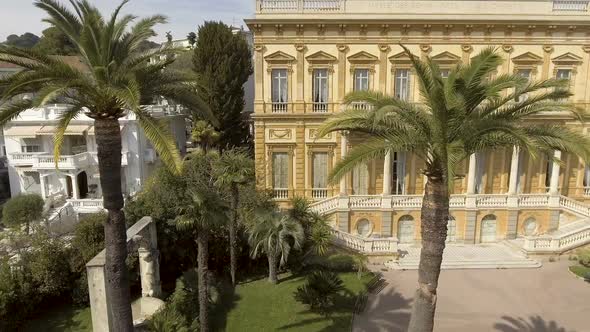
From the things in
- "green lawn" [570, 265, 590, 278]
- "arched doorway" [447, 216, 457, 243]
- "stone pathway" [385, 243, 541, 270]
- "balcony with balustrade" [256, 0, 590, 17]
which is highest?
"balcony with balustrade" [256, 0, 590, 17]

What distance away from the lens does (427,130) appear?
9586mm

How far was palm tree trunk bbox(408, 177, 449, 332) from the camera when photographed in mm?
9484

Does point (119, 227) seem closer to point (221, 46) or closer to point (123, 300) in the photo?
point (123, 300)

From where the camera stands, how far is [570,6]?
24531mm

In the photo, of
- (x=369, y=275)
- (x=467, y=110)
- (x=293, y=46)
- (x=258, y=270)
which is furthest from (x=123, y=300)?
(x=293, y=46)

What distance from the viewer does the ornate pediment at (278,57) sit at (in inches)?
957

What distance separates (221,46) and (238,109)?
15.8 feet

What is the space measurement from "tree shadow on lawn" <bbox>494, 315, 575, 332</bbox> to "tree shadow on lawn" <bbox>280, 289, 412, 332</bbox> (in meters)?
3.38

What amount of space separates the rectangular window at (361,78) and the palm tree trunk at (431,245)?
16109mm

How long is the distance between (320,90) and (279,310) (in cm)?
1333

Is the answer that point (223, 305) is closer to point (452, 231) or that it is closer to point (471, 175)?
point (452, 231)

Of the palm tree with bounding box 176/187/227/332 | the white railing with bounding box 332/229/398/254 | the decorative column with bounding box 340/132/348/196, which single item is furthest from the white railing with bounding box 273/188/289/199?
the palm tree with bounding box 176/187/227/332

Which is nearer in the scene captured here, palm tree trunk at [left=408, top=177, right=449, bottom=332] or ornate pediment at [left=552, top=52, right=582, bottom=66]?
palm tree trunk at [left=408, top=177, right=449, bottom=332]

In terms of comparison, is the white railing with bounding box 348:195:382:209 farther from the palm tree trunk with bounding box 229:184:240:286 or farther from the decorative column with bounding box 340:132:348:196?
the palm tree trunk with bounding box 229:184:240:286
